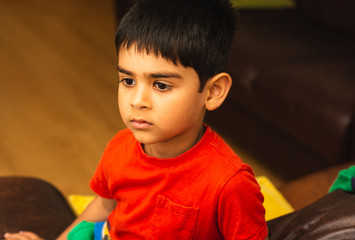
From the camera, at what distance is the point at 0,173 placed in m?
2.56

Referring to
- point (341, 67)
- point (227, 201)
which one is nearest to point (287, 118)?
point (341, 67)

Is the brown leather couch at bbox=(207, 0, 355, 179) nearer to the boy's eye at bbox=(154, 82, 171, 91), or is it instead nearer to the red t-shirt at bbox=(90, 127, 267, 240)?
the red t-shirt at bbox=(90, 127, 267, 240)

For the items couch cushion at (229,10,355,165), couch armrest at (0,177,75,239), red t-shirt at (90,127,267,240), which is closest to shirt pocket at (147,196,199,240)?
red t-shirt at (90,127,267,240)

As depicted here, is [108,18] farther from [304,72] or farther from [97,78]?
[304,72]

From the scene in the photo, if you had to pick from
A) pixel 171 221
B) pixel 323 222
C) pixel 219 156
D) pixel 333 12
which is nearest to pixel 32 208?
pixel 171 221

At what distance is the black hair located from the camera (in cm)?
89

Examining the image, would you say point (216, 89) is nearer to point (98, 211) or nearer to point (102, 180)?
point (102, 180)

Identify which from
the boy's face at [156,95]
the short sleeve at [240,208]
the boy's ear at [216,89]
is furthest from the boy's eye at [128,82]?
the short sleeve at [240,208]

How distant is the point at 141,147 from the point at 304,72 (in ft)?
4.40

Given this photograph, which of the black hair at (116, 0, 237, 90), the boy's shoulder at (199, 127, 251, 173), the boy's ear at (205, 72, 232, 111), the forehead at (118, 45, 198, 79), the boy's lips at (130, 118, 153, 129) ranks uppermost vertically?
the black hair at (116, 0, 237, 90)

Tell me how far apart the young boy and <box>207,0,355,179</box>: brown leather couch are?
44.8 inches

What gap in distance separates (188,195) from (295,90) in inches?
51.8

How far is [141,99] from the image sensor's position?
2.89 ft

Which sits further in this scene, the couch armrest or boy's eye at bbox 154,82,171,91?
the couch armrest
